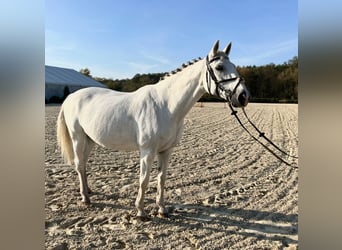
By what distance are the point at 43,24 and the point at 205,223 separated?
2313mm

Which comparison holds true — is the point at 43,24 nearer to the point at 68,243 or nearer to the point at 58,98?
the point at 68,243

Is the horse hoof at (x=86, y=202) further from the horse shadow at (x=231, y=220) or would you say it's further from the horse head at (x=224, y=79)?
the horse head at (x=224, y=79)

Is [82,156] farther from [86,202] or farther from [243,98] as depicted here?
[243,98]

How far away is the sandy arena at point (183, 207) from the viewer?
2201 mm

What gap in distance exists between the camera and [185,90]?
2.38 m

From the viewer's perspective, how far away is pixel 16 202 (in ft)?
2.12

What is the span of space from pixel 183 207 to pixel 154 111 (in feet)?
3.90

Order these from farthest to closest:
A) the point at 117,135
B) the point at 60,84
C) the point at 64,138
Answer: the point at 60,84
the point at 64,138
the point at 117,135

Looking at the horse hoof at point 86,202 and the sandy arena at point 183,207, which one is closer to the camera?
the sandy arena at point 183,207

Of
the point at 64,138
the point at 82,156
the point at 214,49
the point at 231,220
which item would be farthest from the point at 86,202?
the point at 214,49

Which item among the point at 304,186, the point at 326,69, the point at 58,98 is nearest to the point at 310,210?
the point at 304,186

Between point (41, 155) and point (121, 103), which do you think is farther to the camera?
point (121, 103)

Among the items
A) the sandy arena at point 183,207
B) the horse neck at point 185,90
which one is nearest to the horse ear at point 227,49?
the horse neck at point 185,90

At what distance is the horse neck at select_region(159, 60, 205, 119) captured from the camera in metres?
2.34
